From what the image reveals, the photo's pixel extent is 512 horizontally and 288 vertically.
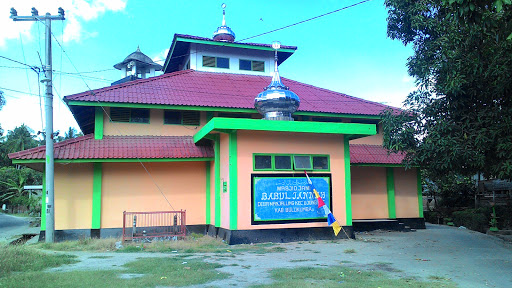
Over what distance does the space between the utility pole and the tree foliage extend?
10300 millimetres

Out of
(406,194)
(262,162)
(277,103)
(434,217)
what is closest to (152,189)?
(262,162)

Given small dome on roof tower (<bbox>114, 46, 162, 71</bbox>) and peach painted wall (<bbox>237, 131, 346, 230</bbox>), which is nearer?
peach painted wall (<bbox>237, 131, 346, 230</bbox>)

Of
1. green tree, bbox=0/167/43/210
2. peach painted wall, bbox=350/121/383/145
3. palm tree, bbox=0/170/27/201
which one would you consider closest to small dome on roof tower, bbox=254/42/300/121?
peach painted wall, bbox=350/121/383/145

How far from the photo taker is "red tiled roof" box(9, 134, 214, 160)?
42.7 feet

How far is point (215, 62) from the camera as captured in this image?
1902cm

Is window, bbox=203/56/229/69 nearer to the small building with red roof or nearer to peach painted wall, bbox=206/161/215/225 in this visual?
the small building with red roof

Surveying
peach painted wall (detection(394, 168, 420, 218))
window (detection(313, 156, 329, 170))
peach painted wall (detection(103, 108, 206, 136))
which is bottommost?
peach painted wall (detection(394, 168, 420, 218))

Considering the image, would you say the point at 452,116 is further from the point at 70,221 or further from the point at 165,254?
the point at 70,221

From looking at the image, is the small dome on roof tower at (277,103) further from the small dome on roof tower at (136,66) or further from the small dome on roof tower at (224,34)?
the small dome on roof tower at (136,66)

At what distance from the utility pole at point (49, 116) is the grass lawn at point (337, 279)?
27.5 feet

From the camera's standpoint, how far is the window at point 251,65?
1947 cm

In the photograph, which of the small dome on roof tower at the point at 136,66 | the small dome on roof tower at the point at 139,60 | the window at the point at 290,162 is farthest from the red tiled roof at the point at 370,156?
the small dome on roof tower at the point at 139,60

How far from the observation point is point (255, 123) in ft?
38.5

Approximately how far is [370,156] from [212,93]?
271 inches
